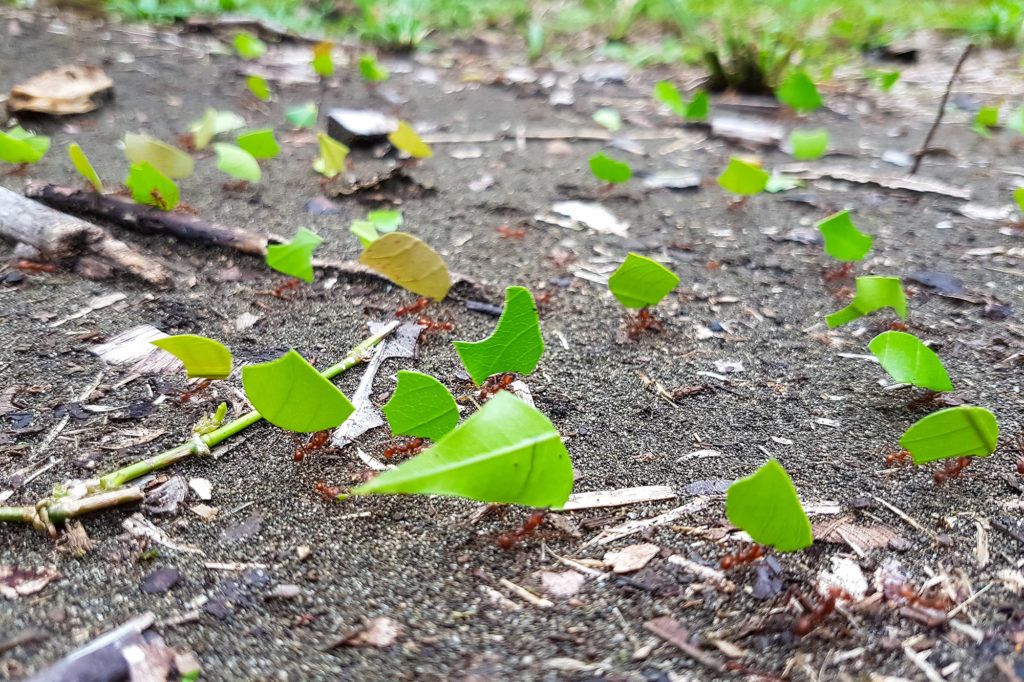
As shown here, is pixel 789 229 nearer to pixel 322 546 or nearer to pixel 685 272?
pixel 685 272

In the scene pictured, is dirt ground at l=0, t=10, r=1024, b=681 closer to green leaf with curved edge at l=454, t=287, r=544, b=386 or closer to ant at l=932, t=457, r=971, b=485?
ant at l=932, t=457, r=971, b=485

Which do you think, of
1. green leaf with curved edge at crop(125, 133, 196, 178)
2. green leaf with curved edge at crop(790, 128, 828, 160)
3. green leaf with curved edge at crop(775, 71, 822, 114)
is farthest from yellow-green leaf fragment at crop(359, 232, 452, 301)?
green leaf with curved edge at crop(775, 71, 822, 114)

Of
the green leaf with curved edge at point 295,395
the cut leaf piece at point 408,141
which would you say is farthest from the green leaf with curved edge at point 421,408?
the cut leaf piece at point 408,141

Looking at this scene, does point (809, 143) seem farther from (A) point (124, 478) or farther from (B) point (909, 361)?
(A) point (124, 478)

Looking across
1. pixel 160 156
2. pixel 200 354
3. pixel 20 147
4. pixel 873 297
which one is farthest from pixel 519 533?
pixel 20 147

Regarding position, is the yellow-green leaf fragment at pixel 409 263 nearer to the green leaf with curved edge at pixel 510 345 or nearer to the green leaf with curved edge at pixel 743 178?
the green leaf with curved edge at pixel 510 345

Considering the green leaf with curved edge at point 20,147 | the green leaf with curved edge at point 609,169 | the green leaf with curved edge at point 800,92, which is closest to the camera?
the green leaf with curved edge at point 20,147

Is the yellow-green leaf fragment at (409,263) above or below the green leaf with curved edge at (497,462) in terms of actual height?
below
